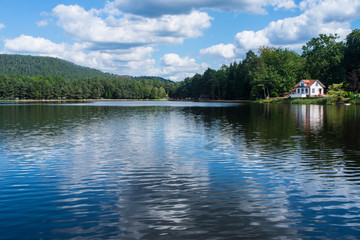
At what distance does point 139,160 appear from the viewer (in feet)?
52.6

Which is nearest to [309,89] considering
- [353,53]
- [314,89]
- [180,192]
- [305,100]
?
[314,89]

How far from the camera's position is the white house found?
4560 inches

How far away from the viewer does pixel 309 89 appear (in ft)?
380

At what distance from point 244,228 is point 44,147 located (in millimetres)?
16278

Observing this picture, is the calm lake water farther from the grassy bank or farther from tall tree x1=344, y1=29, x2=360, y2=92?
tall tree x1=344, y1=29, x2=360, y2=92

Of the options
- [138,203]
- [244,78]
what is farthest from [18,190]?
[244,78]

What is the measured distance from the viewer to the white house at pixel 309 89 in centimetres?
11581

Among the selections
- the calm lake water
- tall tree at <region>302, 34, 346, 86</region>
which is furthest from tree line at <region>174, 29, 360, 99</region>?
the calm lake water

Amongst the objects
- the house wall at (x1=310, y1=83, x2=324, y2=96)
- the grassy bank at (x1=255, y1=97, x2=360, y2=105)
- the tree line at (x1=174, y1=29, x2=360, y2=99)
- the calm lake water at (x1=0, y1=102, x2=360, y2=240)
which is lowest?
the calm lake water at (x1=0, y1=102, x2=360, y2=240)

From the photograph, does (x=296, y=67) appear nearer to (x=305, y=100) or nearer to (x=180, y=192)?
(x=305, y=100)

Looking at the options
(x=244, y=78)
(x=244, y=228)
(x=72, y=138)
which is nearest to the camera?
(x=244, y=228)

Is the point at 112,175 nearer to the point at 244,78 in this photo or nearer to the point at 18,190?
the point at 18,190

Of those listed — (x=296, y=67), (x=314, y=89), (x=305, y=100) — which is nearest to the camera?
(x=305, y=100)

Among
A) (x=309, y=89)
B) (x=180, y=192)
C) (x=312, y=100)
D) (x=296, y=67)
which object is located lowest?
(x=180, y=192)
